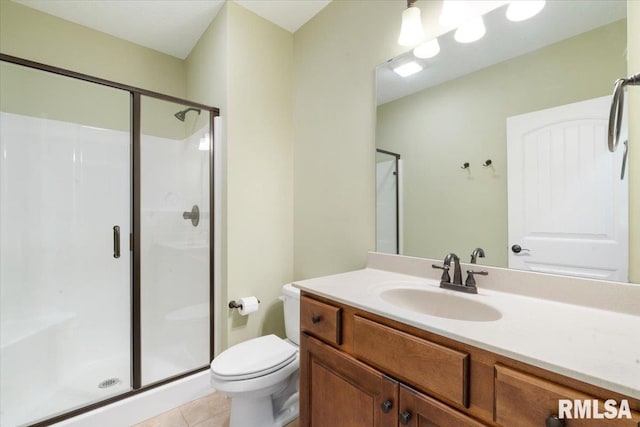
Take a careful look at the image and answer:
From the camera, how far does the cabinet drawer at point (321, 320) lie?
1.03 meters

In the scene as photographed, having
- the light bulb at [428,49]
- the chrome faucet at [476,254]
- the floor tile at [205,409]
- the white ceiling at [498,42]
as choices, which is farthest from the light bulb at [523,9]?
the floor tile at [205,409]

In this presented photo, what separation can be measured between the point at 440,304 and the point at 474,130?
0.79 metres

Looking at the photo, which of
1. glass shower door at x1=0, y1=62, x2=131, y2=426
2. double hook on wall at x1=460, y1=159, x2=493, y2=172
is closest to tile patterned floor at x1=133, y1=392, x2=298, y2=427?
glass shower door at x1=0, y1=62, x2=131, y2=426

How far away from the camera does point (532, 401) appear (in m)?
0.58

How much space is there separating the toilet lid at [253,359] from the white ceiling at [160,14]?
7.07ft

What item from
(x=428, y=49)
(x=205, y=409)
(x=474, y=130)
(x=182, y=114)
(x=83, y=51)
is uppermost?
(x=83, y=51)

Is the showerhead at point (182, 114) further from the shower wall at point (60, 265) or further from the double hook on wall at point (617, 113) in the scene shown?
the double hook on wall at point (617, 113)

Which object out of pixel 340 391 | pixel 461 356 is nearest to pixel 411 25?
pixel 461 356

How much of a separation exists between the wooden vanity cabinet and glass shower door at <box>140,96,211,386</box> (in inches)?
41.9

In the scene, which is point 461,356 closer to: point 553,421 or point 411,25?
point 553,421

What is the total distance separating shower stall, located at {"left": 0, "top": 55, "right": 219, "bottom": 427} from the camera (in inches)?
67.8

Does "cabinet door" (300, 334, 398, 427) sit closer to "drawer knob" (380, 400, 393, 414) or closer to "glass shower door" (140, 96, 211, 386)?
"drawer knob" (380, 400, 393, 414)

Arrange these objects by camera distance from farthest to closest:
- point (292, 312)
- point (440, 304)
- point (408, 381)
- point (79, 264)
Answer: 1. point (79, 264)
2. point (292, 312)
3. point (440, 304)
4. point (408, 381)

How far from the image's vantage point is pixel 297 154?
2109 mm
